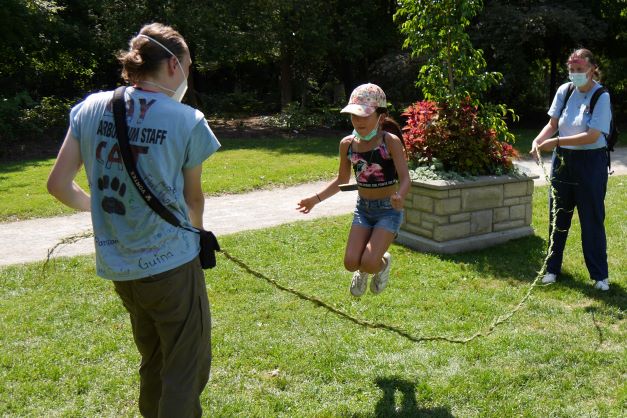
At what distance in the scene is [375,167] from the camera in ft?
16.1

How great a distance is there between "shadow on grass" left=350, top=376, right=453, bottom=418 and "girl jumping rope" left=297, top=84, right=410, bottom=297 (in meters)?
0.98

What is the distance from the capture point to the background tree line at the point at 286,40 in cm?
1895

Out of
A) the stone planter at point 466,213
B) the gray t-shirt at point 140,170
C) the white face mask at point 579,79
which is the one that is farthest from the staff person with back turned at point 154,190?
the stone planter at point 466,213

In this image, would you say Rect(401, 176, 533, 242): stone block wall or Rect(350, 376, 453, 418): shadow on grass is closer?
Rect(350, 376, 453, 418): shadow on grass

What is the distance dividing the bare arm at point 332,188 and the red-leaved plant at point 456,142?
2875 mm

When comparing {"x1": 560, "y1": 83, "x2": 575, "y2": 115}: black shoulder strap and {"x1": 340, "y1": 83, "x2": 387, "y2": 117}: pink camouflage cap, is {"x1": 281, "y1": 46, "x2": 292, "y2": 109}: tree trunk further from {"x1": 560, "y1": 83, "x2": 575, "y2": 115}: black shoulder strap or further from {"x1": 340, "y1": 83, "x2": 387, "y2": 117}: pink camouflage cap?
{"x1": 340, "y1": 83, "x2": 387, "y2": 117}: pink camouflage cap

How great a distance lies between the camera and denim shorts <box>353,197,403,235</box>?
4.95 meters

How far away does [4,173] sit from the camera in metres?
14.1

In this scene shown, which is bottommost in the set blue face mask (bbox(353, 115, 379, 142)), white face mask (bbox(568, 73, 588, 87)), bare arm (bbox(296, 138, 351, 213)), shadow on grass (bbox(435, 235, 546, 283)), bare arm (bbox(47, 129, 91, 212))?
shadow on grass (bbox(435, 235, 546, 283))

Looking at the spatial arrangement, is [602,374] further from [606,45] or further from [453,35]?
[606,45]

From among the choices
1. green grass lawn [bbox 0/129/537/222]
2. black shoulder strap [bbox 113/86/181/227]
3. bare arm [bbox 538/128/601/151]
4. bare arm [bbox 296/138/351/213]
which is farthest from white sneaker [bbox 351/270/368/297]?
green grass lawn [bbox 0/129/537/222]

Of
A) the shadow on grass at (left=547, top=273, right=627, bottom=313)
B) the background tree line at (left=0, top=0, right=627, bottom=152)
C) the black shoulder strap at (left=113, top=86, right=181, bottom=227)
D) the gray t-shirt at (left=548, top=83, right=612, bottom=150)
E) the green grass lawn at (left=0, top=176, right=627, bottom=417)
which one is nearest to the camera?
the black shoulder strap at (left=113, top=86, right=181, bottom=227)

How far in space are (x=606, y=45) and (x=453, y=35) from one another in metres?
17.6

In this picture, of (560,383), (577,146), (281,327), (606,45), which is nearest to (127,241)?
(281,327)
